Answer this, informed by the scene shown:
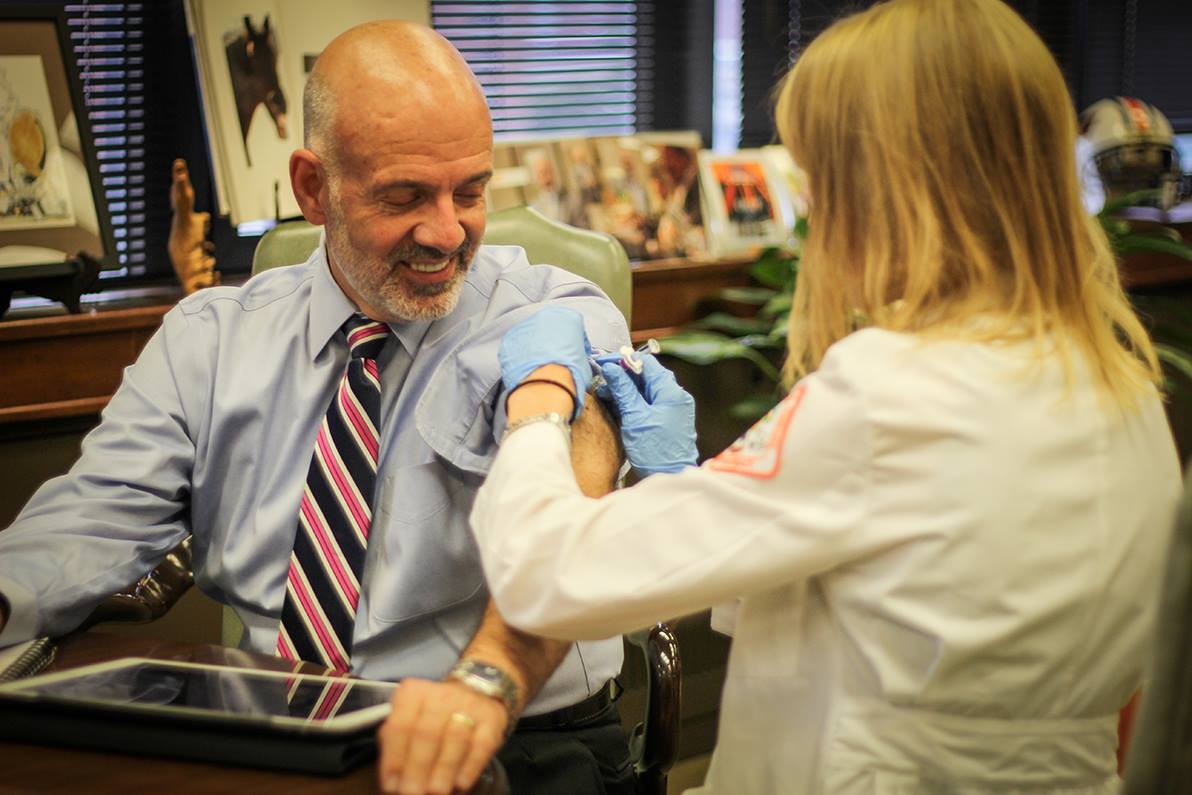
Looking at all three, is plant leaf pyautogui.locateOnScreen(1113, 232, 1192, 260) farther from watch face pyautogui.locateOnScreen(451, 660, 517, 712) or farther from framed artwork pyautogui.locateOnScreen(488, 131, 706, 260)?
watch face pyautogui.locateOnScreen(451, 660, 517, 712)

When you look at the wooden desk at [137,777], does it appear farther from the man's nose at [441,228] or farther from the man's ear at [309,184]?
the man's ear at [309,184]

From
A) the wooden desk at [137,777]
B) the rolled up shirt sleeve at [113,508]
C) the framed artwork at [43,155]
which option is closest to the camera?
the wooden desk at [137,777]

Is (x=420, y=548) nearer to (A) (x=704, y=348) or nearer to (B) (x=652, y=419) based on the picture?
(B) (x=652, y=419)

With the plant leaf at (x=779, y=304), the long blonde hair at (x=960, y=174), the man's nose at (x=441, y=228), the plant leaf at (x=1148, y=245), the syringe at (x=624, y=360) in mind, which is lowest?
the plant leaf at (x=779, y=304)

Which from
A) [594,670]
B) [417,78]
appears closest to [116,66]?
[417,78]

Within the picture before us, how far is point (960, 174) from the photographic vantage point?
1.00 meters

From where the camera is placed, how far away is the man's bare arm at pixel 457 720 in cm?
88

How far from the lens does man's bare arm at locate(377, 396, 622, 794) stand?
34.6 inches

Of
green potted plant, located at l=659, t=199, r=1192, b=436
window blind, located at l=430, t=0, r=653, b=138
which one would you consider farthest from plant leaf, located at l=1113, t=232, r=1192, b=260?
window blind, located at l=430, t=0, r=653, b=138

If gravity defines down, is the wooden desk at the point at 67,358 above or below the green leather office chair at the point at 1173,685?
below

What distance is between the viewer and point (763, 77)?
11.2 feet

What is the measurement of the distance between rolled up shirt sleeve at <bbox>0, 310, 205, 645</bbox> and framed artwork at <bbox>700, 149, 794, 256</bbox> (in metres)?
1.66

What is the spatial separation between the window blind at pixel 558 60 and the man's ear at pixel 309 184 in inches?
59.3

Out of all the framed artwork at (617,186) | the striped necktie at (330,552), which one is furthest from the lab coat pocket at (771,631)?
the framed artwork at (617,186)
